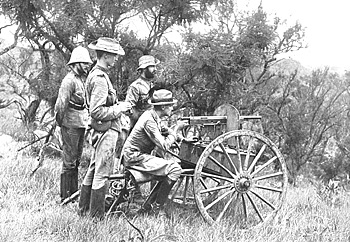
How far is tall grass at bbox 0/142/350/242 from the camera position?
4.80 meters

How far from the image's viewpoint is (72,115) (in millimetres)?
6281

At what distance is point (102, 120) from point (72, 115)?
1.25 meters

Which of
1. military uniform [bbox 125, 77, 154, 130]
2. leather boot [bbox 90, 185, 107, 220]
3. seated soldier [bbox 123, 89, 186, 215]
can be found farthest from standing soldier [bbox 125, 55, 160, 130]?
leather boot [bbox 90, 185, 107, 220]

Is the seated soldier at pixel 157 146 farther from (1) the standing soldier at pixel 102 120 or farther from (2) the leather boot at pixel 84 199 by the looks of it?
(2) the leather boot at pixel 84 199

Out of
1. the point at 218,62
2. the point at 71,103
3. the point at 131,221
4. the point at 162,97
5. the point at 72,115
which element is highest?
the point at 218,62

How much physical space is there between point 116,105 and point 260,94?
802cm

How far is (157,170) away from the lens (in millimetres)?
5355

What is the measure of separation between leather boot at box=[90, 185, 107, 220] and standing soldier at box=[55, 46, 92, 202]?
3.66 feet

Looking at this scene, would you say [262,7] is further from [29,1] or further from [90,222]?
[90,222]

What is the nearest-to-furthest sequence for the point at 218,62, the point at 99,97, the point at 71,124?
the point at 99,97, the point at 71,124, the point at 218,62

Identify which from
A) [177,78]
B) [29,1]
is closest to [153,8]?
[177,78]

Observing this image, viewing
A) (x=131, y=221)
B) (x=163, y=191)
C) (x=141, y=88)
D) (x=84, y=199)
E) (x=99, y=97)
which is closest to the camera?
(x=99, y=97)

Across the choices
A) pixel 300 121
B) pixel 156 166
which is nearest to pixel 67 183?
pixel 156 166

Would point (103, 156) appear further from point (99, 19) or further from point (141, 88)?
point (99, 19)
